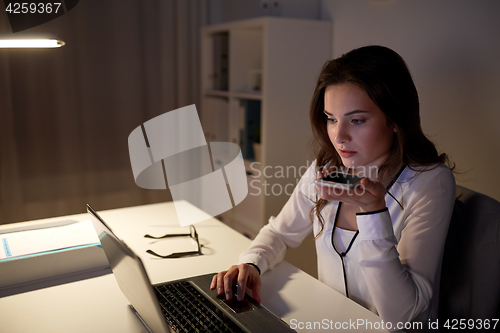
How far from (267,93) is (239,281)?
1.39m

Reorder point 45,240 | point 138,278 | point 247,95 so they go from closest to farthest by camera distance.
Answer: point 138,278 < point 45,240 < point 247,95

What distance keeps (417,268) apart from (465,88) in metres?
0.94

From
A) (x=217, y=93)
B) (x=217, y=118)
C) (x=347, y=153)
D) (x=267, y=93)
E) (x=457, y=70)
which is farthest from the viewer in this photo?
(x=217, y=118)

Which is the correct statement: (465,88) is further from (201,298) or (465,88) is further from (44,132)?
(44,132)

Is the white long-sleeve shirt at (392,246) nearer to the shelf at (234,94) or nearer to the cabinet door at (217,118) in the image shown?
the shelf at (234,94)

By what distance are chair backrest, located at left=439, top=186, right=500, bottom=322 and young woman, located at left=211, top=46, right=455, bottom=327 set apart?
52mm

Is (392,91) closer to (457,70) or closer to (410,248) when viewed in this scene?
(410,248)

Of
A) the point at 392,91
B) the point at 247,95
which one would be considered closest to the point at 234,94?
the point at 247,95

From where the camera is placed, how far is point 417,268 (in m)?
0.99

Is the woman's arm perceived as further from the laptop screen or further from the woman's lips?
the laptop screen

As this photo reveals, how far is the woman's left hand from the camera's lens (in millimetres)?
911

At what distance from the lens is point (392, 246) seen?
936 mm

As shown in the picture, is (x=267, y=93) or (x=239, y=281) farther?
(x=267, y=93)

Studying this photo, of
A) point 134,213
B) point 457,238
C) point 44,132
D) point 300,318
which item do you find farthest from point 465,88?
point 44,132
